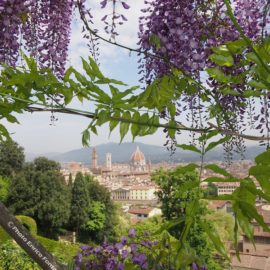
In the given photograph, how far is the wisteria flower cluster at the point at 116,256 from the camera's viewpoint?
6.68 feet

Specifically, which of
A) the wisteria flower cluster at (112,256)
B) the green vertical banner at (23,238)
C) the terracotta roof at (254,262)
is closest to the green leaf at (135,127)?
the green vertical banner at (23,238)

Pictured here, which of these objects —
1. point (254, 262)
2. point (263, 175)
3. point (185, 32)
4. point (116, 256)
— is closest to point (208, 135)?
point (263, 175)

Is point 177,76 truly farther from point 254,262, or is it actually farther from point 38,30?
point 254,262

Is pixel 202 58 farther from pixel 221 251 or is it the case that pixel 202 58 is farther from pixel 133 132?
pixel 221 251

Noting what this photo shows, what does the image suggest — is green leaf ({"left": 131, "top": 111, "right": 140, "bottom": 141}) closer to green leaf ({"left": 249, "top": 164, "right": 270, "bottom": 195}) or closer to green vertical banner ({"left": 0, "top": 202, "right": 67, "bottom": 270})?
green leaf ({"left": 249, "top": 164, "right": 270, "bottom": 195})

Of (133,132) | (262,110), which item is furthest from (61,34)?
(133,132)

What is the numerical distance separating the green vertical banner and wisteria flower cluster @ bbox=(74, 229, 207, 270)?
26 centimetres

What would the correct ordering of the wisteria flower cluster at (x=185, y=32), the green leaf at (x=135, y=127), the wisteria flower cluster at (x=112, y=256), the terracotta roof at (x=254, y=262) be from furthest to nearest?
the terracotta roof at (x=254, y=262) → the wisteria flower cluster at (x=112, y=256) → the wisteria flower cluster at (x=185, y=32) → the green leaf at (x=135, y=127)

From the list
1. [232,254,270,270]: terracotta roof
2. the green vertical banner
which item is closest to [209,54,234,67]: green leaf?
the green vertical banner

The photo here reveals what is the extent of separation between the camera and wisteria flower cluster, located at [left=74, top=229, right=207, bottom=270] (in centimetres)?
204

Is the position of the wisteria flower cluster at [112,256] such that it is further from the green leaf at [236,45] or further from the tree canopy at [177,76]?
the green leaf at [236,45]

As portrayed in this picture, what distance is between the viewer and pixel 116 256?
224 centimetres

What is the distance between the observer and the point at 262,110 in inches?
69.7

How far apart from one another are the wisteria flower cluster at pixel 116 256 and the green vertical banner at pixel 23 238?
26 centimetres
